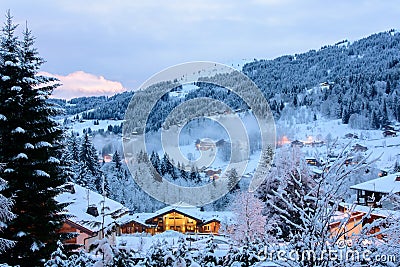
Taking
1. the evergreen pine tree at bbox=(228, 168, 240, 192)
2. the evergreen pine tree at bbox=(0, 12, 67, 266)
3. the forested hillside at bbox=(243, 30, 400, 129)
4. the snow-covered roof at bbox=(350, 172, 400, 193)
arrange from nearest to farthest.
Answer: the evergreen pine tree at bbox=(0, 12, 67, 266), the snow-covered roof at bbox=(350, 172, 400, 193), the evergreen pine tree at bbox=(228, 168, 240, 192), the forested hillside at bbox=(243, 30, 400, 129)

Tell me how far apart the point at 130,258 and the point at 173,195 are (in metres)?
50.5

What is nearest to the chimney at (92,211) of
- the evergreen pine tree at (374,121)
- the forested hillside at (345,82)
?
the forested hillside at (345,82)

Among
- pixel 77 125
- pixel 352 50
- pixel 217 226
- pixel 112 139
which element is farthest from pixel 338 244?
pixel 352 50

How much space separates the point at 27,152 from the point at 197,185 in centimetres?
5064

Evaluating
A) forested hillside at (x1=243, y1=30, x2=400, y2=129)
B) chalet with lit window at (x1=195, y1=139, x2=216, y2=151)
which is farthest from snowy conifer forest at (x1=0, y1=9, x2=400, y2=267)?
forested hillside at (x1=243, y1=30, x2=400, y2=129)

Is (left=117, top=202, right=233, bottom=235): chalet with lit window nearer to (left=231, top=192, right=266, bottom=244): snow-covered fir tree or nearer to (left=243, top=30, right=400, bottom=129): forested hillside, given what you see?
(left=231, top=192, right=266, bottom=244): snow-covered fir tree

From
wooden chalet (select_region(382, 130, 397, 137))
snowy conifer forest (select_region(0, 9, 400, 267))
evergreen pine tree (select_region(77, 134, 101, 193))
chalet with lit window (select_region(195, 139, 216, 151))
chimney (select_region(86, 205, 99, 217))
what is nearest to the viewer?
snowy conifer forest (select_region(0, 9, 400, 267))

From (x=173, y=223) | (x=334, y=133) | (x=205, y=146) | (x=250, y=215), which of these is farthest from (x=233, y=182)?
(x=334, y=133)

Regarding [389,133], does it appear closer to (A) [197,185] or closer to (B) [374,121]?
(B) [374,121]

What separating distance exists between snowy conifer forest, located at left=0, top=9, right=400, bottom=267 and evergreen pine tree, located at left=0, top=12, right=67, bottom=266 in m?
0.03

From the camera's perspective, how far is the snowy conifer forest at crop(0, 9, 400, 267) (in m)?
4.11

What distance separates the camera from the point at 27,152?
8797 millimetres

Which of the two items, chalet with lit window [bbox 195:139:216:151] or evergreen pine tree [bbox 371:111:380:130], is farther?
evergreen pine tree [bbox 371:111:380:130]

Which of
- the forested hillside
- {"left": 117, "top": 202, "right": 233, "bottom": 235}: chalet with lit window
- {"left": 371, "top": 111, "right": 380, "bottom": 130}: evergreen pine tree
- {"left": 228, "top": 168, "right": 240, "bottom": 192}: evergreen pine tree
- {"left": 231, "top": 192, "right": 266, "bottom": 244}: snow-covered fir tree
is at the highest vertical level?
the forested hillside
